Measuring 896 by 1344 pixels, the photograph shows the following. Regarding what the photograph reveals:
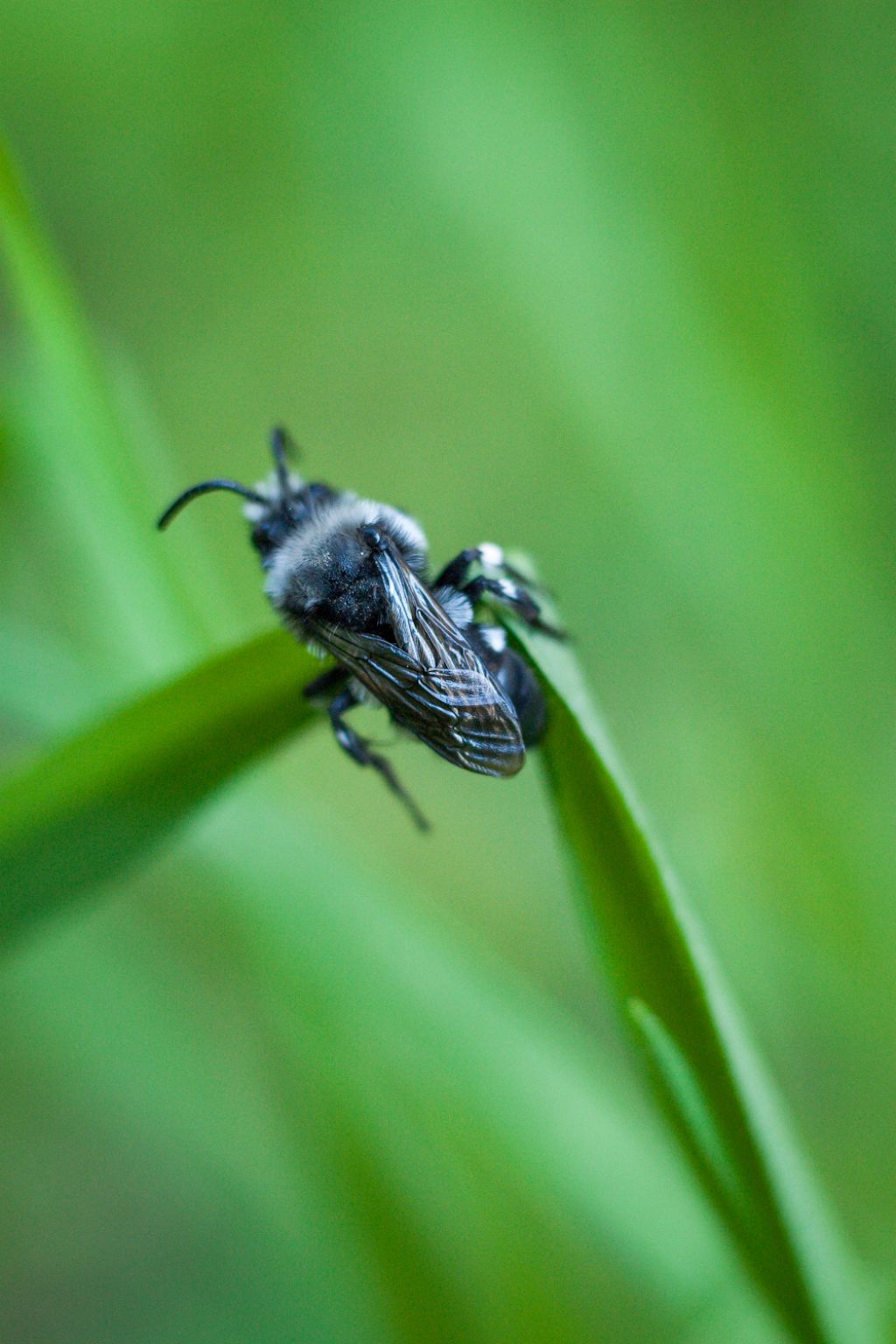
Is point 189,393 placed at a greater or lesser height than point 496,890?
greater

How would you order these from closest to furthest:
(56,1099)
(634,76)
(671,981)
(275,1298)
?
(671,981) < (634,76) < (275,1298) < (56,1099)

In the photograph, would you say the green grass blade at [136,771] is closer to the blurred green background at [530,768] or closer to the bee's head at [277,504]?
the blurred green background at [530,768]

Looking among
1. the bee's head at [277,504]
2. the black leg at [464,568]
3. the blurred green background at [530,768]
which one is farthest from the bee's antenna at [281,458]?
the black leg at [464,568]

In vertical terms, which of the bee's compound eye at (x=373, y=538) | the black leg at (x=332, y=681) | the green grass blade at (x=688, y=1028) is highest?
the bee's compound eye at (x=373, y=538)

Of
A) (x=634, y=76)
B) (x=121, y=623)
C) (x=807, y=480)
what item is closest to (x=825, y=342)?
(x=807, y=480)

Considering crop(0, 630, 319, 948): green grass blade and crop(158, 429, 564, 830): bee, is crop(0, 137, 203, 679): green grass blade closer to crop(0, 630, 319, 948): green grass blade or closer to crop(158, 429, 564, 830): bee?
crop(158, 429, 564, 830): bee

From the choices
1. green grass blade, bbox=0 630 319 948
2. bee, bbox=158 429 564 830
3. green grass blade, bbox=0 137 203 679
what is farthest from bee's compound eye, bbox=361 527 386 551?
green grass blade, bbox=0 630 319 948

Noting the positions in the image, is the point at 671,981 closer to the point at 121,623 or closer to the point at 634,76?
the point at 121,623
